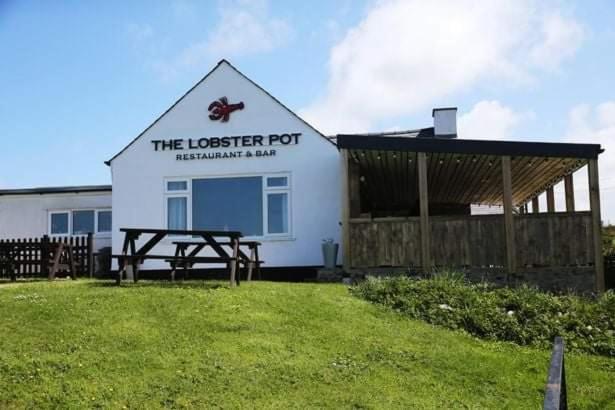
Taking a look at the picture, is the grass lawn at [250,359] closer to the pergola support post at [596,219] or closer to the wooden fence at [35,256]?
the wooden fence at [35,256]

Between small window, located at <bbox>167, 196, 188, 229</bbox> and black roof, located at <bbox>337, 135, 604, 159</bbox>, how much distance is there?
4977 millimetres

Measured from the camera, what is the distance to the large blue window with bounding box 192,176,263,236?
17.2 m

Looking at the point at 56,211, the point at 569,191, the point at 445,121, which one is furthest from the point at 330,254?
the point at 56,211

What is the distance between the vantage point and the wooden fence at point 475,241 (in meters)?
14.2

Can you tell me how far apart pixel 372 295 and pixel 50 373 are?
5.84 meters

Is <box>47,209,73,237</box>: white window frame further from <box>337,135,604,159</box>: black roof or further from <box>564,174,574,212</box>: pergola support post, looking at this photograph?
<box>564,174,574,212</box>: pergola support post

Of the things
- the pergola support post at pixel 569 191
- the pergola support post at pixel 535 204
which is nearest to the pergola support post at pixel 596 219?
the pergola support post at pixel 569 191

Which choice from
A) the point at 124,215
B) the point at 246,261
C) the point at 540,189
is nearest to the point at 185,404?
the point at 246,261

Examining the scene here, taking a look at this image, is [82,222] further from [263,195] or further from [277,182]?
[277,182]

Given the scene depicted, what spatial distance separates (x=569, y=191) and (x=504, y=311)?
8735mm

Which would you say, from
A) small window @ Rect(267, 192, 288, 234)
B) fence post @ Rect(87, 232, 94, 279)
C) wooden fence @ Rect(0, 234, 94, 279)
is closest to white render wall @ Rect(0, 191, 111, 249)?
wooden fence @ Rect(0, 234, 94, 279)

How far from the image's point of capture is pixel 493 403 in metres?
7.01

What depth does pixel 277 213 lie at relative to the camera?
1722cm

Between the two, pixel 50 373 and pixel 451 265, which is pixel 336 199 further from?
pixel 50 373
